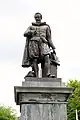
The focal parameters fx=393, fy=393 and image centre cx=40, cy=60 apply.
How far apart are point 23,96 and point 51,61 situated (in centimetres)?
191

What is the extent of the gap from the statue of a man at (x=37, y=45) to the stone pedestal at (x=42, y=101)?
0.84 meters

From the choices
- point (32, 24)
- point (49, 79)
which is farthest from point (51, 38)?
point (49, 79)

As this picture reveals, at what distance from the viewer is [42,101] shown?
13742 mm

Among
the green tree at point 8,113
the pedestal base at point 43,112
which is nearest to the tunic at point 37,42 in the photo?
the pedestal base at point 43,112

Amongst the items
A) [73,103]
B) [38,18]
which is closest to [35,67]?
[38,18]

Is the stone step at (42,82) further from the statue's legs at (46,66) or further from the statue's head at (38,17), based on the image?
the statue's head at (38,17)

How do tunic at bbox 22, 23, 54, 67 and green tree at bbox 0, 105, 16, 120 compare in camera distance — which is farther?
green tree at bbox 0, 105, 16, 120

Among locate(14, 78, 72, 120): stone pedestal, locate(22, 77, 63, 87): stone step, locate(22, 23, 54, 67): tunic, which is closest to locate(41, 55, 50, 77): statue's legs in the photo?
locate(22, 23, 54, 67): tunic

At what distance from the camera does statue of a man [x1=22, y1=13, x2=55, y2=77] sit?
1459 centimetres

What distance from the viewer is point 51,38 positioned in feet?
50.3

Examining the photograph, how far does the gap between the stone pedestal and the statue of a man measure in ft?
2.76

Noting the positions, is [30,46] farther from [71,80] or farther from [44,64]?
[71,80]

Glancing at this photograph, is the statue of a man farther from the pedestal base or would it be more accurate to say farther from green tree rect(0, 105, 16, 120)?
green tree rect(0, 105, 16, 120)

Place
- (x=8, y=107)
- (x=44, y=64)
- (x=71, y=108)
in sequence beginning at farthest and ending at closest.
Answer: (x=8, y=107) < (x=71, y=108) < (x=44, y=64)
